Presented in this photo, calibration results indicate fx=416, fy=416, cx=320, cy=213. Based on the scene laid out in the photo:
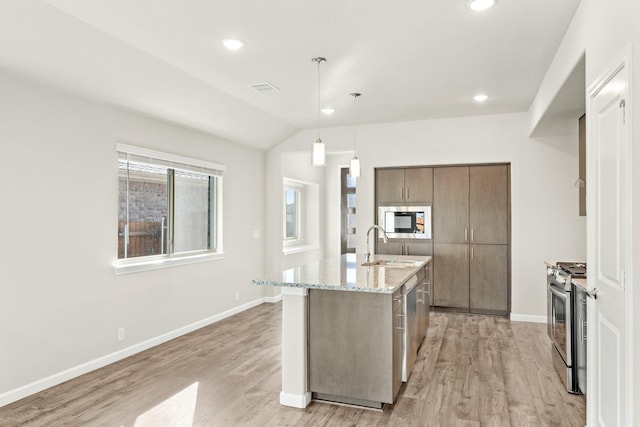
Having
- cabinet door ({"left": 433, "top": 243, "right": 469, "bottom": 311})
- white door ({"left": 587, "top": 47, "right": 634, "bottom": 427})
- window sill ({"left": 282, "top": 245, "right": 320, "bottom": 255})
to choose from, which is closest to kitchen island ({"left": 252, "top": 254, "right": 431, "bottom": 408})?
white door ({"left": 587, "top": 47, "right": 634, "bottom": 427})

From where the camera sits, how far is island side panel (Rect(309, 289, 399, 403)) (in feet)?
9.16

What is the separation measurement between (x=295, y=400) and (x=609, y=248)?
2.14m

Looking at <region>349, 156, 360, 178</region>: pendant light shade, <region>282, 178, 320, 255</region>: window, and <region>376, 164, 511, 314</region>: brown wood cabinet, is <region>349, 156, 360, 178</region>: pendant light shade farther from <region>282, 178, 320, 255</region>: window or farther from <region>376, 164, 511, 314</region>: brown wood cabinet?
<region>282, 178, 320, 255</region>: window

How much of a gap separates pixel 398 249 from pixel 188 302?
2.94 metres

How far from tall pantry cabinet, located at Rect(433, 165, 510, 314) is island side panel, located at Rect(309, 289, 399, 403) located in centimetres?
308

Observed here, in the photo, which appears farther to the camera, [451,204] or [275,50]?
[451,204]

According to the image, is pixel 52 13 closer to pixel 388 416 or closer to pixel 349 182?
pixel 388 416

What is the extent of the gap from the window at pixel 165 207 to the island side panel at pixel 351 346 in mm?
2218

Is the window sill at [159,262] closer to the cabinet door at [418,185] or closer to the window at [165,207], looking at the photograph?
the window at [165,207]

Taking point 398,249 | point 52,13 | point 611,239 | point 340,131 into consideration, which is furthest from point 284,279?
point 340,131

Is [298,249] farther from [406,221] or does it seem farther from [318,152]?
[318,152]

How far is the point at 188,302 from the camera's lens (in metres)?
4.87

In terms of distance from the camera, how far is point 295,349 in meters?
2.93

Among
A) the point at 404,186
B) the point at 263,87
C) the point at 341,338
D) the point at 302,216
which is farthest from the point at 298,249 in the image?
the point at 341,338
